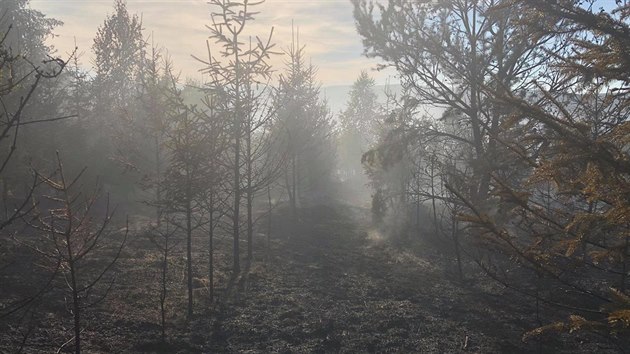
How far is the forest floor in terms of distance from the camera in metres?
7.53

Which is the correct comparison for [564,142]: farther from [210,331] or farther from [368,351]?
[210,331]

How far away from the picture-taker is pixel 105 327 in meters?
7.89

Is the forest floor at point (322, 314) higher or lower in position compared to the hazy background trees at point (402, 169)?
lower

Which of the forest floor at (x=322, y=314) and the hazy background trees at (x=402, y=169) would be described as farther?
the forest floor at (x=322, y=314)

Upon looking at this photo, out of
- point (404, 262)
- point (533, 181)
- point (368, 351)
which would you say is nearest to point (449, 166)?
point (404, 262)

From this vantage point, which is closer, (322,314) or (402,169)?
(322,314)

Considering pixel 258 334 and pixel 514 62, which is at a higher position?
pixel 514 62

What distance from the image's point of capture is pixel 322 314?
9.28 meters

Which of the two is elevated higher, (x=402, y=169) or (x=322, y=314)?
(x=402, y=169)

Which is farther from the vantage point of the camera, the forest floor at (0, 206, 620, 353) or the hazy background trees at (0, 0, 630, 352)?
the forest floor at (0, 206, 620, 353)

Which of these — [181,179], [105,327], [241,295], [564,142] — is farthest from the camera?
[241,295]

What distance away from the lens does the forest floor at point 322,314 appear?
24.7 feet

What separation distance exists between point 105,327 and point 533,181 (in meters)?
7.28

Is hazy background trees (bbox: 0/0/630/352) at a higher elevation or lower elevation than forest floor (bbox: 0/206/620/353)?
higher
